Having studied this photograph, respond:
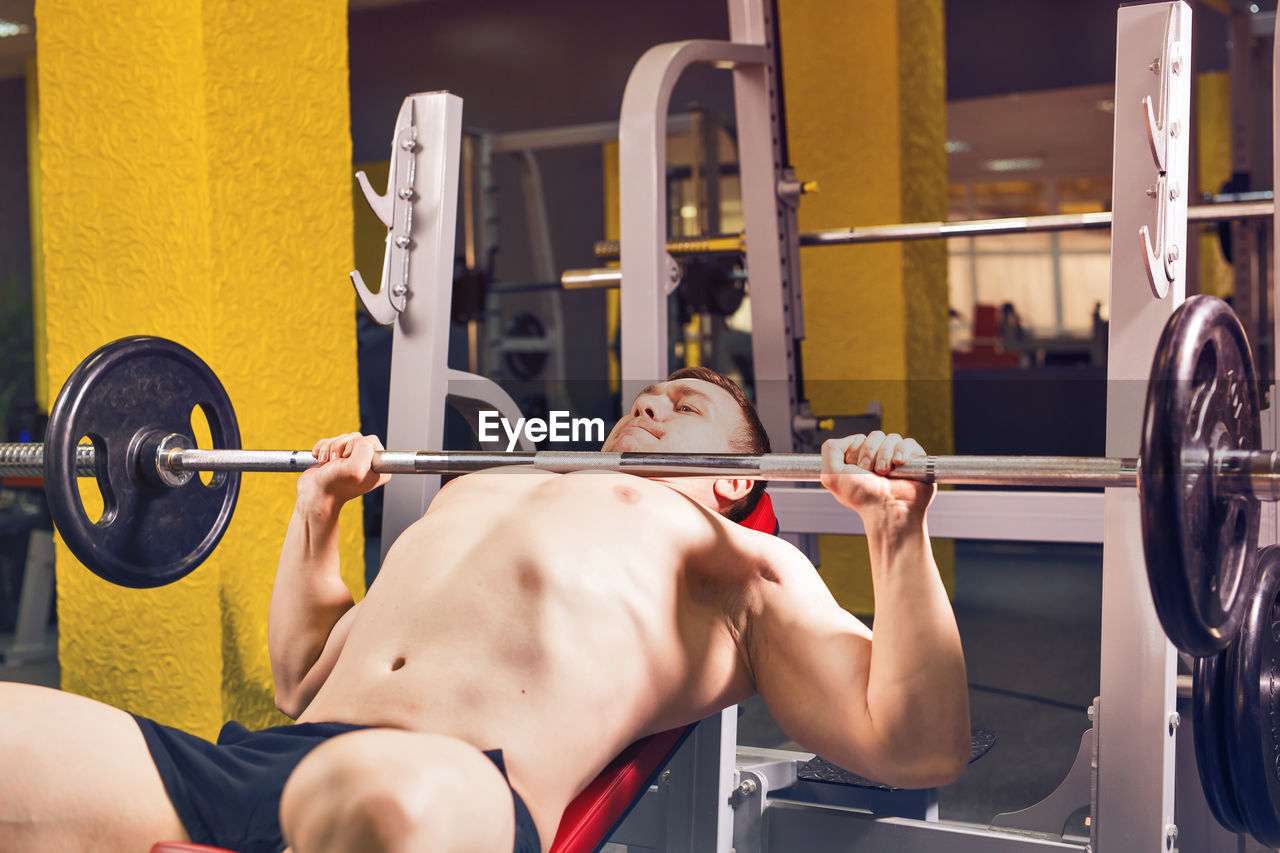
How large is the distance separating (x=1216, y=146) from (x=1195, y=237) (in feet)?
14.3

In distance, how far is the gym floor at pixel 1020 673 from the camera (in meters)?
2.08

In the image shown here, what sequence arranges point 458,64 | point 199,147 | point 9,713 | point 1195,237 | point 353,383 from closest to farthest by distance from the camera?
point 9,713 → point 199,147 → point 353,383 → point 1195,237 → point 458,64

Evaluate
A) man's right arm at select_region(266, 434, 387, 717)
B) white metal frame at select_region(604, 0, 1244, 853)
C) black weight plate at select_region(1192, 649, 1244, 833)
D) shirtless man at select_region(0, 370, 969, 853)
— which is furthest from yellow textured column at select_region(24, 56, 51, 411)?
Result: black weight plate at select_region(1192, 649, 1244, 833)

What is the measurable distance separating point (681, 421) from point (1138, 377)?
1.61 ft

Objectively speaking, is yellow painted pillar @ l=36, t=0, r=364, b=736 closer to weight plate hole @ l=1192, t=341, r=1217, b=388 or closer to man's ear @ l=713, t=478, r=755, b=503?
man's ear @ l=713, t=478, r=755, b=503

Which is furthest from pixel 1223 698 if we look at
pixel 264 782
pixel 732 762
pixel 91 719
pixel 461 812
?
pixel 91 719

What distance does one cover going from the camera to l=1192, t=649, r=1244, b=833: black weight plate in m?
1.09

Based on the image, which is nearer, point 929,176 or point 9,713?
point 9,713

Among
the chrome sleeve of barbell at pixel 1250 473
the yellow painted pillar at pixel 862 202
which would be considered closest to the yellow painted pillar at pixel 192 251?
the chrome sleeve of barbell at pixel 1250 473

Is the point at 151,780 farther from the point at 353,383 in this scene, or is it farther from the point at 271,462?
the point at 353,383

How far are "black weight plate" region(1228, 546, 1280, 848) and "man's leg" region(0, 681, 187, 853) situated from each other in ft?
3.17

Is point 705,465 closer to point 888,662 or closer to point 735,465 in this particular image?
point 735,465

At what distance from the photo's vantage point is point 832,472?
1.05 m

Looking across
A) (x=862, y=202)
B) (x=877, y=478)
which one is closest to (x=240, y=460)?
(x=877, y=478)
